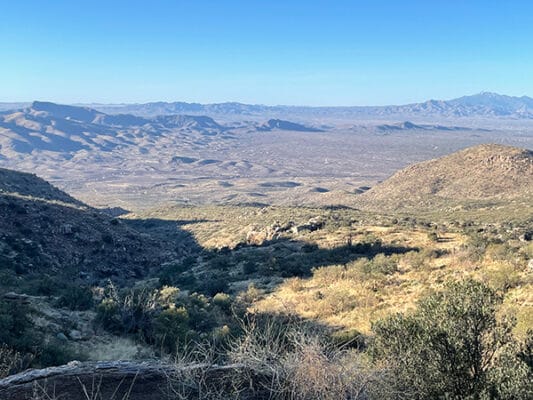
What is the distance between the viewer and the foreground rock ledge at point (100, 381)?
803cm

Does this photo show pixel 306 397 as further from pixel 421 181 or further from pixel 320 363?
pixel 421 181

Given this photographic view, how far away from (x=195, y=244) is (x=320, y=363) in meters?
46.0

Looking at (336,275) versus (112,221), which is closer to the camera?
(336,275)

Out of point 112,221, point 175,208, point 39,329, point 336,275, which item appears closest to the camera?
point 39,329

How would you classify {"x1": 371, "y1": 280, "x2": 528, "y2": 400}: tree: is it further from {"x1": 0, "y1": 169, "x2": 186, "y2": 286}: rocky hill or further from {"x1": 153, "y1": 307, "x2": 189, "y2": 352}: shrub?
{"x1": 0, "y1": 169, "x2": 186, "y2": 286}: rocky hill

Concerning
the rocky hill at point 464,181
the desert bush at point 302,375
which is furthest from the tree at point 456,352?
the rocky hill at point 464,181

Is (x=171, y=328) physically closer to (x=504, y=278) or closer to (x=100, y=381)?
(x=100, y=381)

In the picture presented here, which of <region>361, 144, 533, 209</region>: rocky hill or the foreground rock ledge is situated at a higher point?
the foreground rock ledge

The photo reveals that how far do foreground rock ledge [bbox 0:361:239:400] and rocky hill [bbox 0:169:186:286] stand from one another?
2097 centimetres

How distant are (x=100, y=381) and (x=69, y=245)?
3175cm

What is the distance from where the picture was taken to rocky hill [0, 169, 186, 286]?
105ft

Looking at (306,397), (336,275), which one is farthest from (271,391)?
(336,275)

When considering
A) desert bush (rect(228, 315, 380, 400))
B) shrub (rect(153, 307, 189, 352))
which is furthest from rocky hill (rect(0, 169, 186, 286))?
desert bush (rect(228, 315, 380, 400))

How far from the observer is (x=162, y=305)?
18719mm
